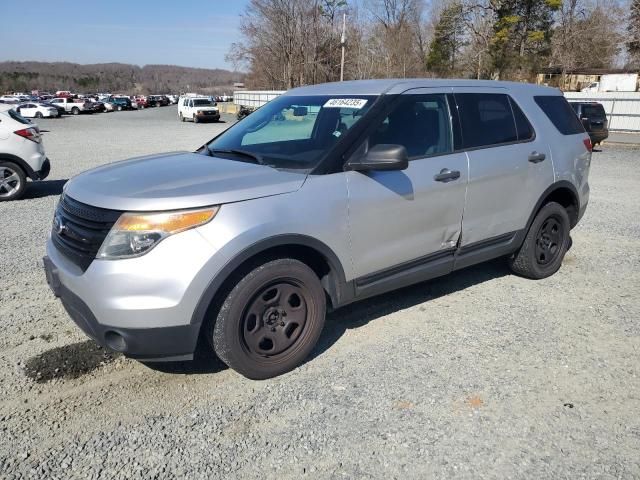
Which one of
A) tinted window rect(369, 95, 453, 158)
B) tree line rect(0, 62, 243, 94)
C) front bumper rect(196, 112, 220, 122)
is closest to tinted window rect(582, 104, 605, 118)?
tinted window rect(369, 95, 453, 158)

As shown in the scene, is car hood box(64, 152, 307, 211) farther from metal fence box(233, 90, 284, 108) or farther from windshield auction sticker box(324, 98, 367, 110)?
metal fence box(233, 90, 284, 108)

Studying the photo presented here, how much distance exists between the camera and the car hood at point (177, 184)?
2750 millimetres

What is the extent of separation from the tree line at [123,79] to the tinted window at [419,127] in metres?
162

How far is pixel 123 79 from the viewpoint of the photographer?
7308 inches

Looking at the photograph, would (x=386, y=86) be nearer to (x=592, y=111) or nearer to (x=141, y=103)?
(x=592, y=111)

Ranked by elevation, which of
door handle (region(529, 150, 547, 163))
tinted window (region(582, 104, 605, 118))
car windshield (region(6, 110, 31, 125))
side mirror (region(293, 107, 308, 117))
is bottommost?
door handle (region(529, 150, 547, 163))

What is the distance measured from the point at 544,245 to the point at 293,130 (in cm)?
273

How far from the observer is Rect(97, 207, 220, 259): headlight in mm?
2680

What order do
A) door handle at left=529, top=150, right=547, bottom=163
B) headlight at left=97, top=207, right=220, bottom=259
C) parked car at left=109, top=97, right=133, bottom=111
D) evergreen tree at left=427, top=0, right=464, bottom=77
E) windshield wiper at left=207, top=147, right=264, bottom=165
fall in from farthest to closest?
parked car at left=109, top=97, right=133, bottom=111, evergreen tree at left=427, top=0, right=464, bottom=77, door handle at left=529, top=150, right=547, bottom=163, windshield wiper at left=207, top=147, right=264, bottom=165, headlight at left=97, top=207, right=220, bottom=259

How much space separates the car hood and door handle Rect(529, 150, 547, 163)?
7.71 ft

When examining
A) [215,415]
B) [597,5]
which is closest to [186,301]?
[215,415]

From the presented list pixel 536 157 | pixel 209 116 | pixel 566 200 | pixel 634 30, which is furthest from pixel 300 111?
pixel 634 30

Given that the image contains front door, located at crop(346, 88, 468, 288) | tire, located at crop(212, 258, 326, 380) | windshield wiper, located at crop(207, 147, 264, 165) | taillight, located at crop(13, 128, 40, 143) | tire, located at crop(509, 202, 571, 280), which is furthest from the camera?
taillight, located at crop(13, 128, 40, 143)

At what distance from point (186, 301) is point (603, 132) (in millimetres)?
17446
